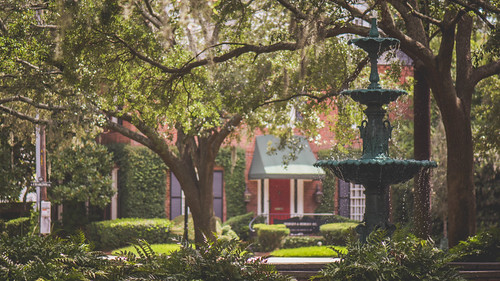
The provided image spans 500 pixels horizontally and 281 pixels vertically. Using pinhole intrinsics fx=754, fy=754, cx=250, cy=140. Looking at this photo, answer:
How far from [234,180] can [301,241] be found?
584 centimetres

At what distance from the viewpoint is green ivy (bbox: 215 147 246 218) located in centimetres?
3206

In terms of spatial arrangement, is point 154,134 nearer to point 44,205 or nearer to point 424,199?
point 44,205

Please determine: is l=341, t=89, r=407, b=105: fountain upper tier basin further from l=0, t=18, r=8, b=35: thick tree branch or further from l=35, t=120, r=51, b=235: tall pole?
l=35, t=120, r=51, b=235: tall pole

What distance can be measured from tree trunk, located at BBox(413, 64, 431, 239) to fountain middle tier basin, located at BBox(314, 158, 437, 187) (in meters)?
3.06

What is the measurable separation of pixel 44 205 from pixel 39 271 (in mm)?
12176

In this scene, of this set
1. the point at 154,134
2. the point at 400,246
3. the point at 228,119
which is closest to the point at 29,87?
the point at 154,134

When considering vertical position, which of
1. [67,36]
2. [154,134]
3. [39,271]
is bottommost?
[39,271]

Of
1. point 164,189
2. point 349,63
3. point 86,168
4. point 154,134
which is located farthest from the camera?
A: point 164,189

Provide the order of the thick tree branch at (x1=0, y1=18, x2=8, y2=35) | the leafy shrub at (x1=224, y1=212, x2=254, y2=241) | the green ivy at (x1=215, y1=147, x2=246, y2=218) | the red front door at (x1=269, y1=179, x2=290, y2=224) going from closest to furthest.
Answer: the thick tree branch at (x1=0, y1=18, x2=8, y2=35) → the leafy shrub at (x1=224, y1=212, x2=254, y2=241) → the green ivy at (x1=215, y1=147, x2=246, y2=218) → the red front door at (x1=269, y1=179, x2=290, y2=224)

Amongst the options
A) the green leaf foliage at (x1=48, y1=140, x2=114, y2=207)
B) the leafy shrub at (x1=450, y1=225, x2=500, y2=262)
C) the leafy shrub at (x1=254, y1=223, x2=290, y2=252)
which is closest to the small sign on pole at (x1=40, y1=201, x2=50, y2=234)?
the green leaf foliage at (x1=48, y1=140, x2=114, y2=207)

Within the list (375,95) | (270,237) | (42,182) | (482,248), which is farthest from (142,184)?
(375,95)

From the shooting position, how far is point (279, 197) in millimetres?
33094

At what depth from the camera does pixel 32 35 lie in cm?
1652

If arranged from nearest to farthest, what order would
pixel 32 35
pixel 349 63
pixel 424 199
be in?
pixel 424 199 → pixel 32 35 → pixel 349 63
